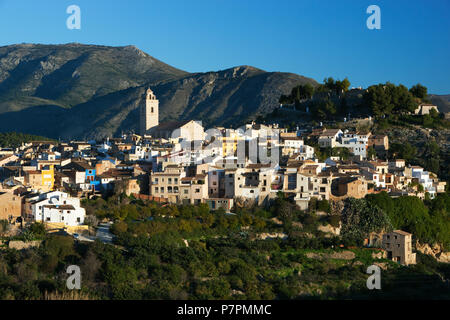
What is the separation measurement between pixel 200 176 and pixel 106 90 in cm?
8233

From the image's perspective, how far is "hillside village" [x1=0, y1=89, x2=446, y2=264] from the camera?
2359 cm

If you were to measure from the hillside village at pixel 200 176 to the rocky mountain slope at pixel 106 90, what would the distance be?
3355cm

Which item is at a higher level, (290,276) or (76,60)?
(76,60)

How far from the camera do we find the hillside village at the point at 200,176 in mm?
23594

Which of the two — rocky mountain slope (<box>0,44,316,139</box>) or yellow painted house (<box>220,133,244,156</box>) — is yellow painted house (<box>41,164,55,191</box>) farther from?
rocky mountain slope (<box>0,44,316,139</box>)

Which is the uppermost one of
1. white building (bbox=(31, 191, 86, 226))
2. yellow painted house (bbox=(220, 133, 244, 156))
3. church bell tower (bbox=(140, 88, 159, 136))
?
church bell tower (bbox=(140, 88, 159, 136))

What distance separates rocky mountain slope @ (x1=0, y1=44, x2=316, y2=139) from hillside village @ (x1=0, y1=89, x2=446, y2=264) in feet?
110

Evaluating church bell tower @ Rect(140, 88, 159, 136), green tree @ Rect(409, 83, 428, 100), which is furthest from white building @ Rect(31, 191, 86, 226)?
green tree @ Rect(409, 83, 428, 100)

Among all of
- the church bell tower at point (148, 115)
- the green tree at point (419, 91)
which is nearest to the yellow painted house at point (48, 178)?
the church bell tower at point (148, 115)

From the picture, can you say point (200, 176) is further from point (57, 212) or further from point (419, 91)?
point (419, 91)

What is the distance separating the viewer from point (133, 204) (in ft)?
81.0
